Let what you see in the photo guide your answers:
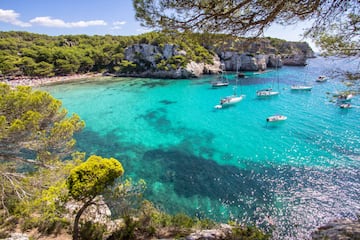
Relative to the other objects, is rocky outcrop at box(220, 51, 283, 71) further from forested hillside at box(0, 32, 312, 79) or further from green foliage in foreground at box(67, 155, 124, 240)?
green foliage in foreground at box(67, 155, 124, 240)

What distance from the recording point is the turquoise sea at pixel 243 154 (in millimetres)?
9867

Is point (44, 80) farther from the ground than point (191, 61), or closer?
closer

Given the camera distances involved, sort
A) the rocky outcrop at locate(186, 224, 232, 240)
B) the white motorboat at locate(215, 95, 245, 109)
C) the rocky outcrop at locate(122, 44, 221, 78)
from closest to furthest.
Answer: the rocky outcrop at locate(186, 224, 232, 240)
the white motorboat at locate(215, 95, 245, 109)
the rocky outcrop at locate(122, 44, 221, 78)

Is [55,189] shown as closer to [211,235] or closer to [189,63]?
[211,235]

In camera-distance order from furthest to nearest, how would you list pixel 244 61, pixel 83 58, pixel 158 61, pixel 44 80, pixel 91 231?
pixel 244 61 → pixel 83 58 → pixel 158 61 → pixel 44 80 → pixel 91 231

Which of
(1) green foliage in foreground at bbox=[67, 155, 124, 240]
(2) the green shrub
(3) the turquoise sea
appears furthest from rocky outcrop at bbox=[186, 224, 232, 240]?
(1) green foliage in foreground at bbox=[67, 155, 124, 240]

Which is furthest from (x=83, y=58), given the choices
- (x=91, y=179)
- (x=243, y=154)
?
(x=91, y=179)

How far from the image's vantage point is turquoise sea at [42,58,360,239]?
9.87 metres

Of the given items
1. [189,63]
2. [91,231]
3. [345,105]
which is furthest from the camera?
[189,63]

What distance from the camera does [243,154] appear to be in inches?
592

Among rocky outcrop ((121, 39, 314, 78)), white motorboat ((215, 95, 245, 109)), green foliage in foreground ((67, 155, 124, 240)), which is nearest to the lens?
green foliage in foreground ((67, 155, 124, 240))

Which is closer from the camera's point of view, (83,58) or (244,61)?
(83,58)

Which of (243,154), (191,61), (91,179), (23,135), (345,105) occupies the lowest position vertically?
(243,154)

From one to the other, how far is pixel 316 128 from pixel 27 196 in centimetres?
2257
